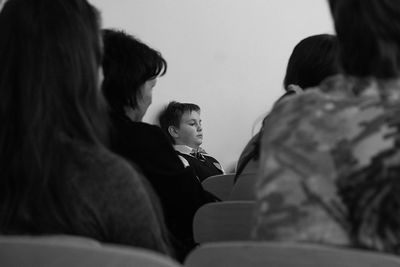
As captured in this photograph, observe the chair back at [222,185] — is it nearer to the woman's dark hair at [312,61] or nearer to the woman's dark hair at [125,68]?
the woman's dark hair at [312,61]

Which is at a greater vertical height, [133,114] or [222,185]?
[133,114]

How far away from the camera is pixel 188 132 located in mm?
5516

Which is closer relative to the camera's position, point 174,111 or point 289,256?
point 289,256

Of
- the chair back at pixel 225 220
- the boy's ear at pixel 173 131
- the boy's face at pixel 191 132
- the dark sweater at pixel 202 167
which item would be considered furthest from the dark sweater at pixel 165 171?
the boy's ear at pixel 173 131

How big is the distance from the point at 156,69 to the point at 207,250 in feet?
4.94

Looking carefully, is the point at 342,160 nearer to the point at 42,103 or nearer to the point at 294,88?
the point at 42,103

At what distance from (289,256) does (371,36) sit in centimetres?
40

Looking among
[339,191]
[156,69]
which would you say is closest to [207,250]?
[339,191]

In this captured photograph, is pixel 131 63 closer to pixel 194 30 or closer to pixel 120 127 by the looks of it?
pixel 120 127

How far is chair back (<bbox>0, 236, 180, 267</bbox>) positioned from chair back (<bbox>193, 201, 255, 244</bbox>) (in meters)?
0.97

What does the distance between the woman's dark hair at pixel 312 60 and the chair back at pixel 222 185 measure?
616mm

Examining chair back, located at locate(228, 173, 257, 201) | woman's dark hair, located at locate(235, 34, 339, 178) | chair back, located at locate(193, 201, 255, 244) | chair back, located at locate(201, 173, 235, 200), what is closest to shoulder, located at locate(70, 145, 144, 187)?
chair back, located at locate(193, 201, 255, 244)

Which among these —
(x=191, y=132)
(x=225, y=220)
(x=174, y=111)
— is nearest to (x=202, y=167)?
(x=174, y=111)

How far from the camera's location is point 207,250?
4.04ft
